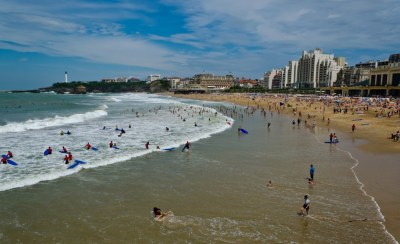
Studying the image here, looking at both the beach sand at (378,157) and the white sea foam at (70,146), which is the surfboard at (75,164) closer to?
the white sea foam at (70,146)

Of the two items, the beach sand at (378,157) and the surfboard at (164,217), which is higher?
the beach sand at (378,157)

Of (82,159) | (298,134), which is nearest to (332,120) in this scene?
(298,134)

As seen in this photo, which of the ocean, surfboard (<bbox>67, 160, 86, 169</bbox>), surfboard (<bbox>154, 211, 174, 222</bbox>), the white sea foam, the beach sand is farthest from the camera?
surfboard (<bbox>67, 160, 86, 169</bbox>)

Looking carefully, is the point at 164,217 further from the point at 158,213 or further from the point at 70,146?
the point at 70,146

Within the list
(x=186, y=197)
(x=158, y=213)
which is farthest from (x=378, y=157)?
Answer: (x=158, y=213)

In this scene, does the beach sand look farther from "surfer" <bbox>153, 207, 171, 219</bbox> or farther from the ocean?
"surfer" <bbox>153, 207, 171, 219</bbox>

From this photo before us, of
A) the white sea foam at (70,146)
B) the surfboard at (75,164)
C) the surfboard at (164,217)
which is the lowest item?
the white sea foam at (70,146)

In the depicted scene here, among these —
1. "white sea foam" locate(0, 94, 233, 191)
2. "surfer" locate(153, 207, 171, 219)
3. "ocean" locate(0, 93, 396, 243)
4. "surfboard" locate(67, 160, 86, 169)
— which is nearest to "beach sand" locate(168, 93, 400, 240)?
"ocean" locate(0, 93, 396, 243)

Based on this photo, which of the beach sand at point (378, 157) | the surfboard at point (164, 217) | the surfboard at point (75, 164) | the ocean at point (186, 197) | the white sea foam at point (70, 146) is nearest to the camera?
the ocean at point (186, 197)

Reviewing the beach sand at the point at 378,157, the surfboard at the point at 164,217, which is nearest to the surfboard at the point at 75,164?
the surfboard at the point at 164,217

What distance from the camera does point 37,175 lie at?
15.3 m

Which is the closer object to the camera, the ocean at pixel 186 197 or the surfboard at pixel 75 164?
the ocean at pixel 186 197

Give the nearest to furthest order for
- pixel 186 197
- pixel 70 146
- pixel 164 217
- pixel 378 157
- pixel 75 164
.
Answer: pixel 164 217 < pixel 186 197 < pixel 75 164 < pixel 378 157 < pixel 70 146

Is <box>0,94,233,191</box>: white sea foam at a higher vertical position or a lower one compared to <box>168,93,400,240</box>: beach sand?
lower
